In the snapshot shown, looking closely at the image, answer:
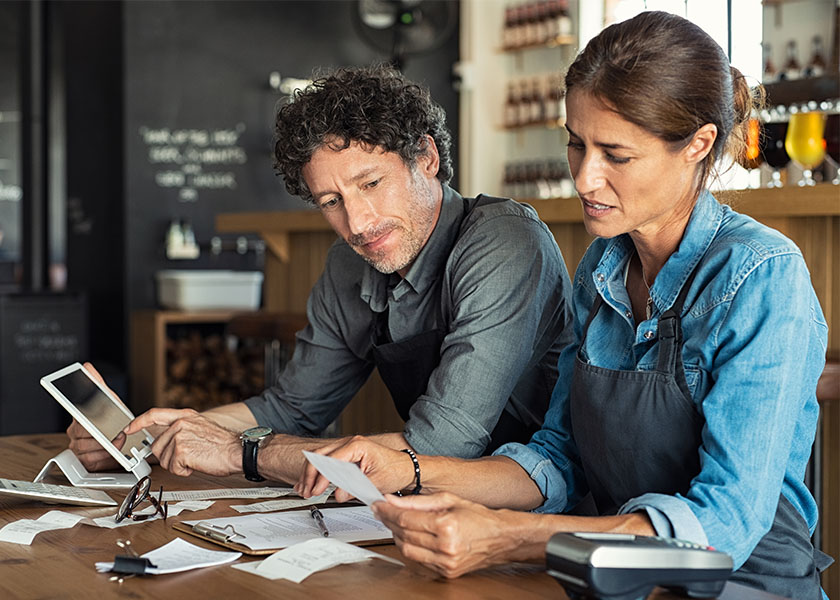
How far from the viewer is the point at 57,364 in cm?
582

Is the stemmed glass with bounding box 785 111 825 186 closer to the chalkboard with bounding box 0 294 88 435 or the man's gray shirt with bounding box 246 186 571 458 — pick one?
the man's gray shirt with bounding box 246 186 571 458

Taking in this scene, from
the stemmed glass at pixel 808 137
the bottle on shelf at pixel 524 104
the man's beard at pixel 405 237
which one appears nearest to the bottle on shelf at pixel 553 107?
the bottle on shelf at pixel 524 104

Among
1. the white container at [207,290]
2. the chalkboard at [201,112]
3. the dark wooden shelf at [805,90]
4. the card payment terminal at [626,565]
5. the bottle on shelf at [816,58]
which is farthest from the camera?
the chalkboard at [201,112]

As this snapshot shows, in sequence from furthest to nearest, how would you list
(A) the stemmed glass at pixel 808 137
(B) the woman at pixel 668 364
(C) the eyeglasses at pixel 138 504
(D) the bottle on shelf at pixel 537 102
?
(D) the bottle on shelf at pixel 537 102, (A) the stemmed glass at pixel 808 137, (C) the eyeglasses at pixel 138 504, (B) the woman at pixel 668 364

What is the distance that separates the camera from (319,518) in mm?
1521

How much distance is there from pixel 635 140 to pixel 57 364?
4.98 m

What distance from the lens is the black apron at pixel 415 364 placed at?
6.58 ft

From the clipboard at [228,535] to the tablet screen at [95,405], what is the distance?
16.0 inches

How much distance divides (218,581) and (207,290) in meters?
4.52

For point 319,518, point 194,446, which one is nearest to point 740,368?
point 319,518

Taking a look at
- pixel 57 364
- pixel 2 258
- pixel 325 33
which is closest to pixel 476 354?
pixel 57 364

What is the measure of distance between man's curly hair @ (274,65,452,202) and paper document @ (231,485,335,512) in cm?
61

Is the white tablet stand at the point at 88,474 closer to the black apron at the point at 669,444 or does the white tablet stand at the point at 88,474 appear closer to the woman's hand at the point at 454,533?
the woman's hand at the point at 454,533

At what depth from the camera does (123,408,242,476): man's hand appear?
6.07ft
